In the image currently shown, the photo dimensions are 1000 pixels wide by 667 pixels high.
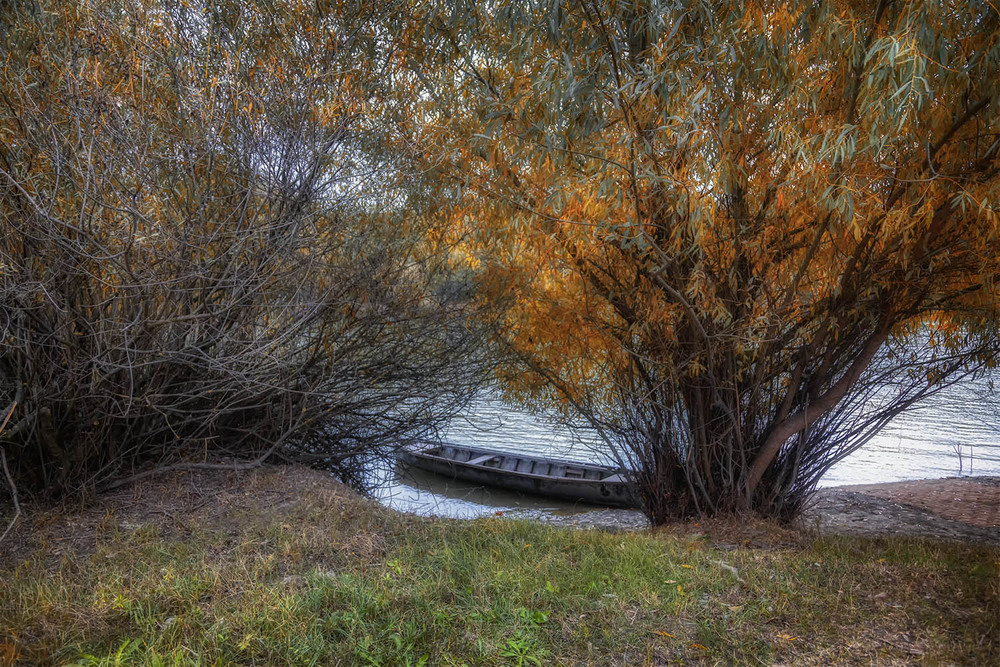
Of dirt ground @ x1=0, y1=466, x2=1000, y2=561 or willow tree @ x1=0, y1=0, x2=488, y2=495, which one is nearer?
willow tree @ x1=0, y1=0, x2=488, y2=495

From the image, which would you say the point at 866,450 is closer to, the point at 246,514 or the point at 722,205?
the point at 722,205

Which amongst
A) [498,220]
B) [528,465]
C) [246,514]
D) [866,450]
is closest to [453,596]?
[246,514]

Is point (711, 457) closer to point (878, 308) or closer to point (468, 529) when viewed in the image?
point (878, 308)

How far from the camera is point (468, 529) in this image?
4.72 m

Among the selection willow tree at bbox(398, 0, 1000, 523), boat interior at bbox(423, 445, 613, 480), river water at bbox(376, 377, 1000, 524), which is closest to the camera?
willow tree at bbox(398, 0, 1000, 523)

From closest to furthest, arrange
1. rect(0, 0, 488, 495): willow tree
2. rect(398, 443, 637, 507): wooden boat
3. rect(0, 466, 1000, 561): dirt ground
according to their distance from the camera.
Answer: rect(0, 0, 488, 495): willow tree → rect(0, 466, 1000, 561): dirt ground → rect(398, 443, 637, 507): wooden boat

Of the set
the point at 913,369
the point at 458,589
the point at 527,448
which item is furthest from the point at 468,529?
A: the point at 527,448

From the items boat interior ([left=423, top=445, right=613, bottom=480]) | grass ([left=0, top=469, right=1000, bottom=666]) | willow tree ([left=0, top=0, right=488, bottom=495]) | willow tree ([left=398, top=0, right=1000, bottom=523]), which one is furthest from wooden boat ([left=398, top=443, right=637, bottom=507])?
grass ([left=0, top=469, right=1000, bottom=666])

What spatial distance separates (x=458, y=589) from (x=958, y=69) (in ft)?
13.0

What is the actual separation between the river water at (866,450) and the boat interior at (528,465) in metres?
0.46

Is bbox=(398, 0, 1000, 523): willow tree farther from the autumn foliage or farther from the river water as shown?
the river water

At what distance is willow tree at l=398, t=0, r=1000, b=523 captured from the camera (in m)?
3.88

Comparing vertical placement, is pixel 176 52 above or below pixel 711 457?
above

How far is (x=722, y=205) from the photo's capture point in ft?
17.4
